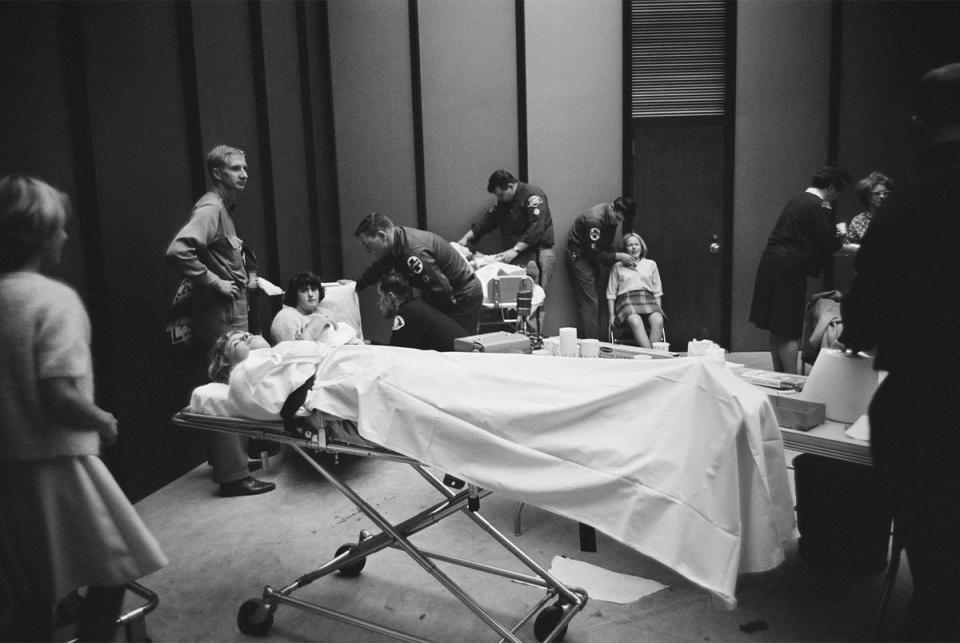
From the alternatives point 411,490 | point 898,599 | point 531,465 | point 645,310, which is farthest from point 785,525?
point 645,310

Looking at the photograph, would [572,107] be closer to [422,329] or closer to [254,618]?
[422,329]

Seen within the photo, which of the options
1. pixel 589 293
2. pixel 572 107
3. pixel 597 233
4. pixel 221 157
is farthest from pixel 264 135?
pixel 589 293

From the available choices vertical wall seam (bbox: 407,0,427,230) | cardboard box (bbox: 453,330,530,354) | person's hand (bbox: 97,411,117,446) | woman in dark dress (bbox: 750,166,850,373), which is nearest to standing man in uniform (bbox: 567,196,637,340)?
vertical wall seam (bbox: 407,0,427,230)

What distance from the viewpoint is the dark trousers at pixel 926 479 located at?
1.45 meters

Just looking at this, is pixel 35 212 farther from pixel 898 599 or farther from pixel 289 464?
pixel 898 599

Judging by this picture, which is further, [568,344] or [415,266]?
[415,266]

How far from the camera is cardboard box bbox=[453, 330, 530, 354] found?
274 cm

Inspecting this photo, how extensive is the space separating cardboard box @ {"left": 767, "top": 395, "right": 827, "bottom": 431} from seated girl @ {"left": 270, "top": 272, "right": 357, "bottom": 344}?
2.31m

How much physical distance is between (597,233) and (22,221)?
15.5ft

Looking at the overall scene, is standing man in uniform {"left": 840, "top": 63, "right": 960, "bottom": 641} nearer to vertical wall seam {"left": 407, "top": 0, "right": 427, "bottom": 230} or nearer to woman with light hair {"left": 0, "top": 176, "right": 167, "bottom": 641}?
Result: woman with light hair {"left": 0, "top": 176, "right": 167, "bottom": 641}

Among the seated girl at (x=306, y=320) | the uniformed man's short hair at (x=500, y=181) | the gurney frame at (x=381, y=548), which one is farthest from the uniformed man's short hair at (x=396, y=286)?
the uniformed man's short hair at (x=500, y=181)

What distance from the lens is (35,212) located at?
1577mm

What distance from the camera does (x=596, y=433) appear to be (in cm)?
175

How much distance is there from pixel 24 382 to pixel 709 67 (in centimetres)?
591
